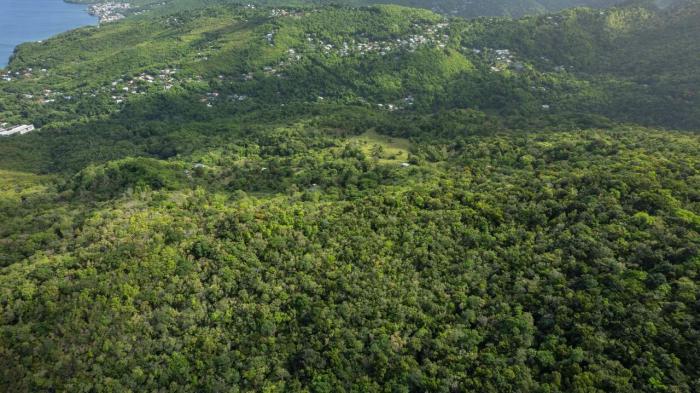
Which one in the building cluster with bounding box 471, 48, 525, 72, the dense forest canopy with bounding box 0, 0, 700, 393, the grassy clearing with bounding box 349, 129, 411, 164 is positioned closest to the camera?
the dense forest canopy with bounding box 0, 0, 700, 393

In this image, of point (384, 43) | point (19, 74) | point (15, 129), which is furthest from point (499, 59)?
point (19, 74)

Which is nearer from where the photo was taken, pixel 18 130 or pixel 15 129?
pixel 18 130

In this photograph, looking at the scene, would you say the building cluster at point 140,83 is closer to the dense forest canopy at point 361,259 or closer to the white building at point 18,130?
the white building at point 18,130

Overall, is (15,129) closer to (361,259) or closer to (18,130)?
(18,130)

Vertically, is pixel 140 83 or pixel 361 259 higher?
pixel 361 259

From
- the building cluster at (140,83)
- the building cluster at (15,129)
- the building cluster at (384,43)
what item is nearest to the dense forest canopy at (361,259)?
the building cluster at (15,129)

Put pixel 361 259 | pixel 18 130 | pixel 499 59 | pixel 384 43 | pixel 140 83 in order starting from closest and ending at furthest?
1. pixel 361 259
2. pixel 18 130
3. pixel 140 83
4. pixel 499 59
5. pixel 384 43

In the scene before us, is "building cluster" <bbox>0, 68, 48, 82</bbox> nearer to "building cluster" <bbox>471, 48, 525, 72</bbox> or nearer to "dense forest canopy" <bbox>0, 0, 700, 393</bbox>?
"dense forest canopy" <bbox>0, 0, 700, 393</bbox>

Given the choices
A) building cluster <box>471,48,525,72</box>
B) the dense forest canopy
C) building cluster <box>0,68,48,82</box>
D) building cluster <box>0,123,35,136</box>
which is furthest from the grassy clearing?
building cluster <box>0,68,48,82</box>

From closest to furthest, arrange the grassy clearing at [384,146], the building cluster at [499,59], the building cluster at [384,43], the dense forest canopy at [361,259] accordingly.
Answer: the dense forest canopy at [361,259] → the grassy clearing at [384,146] → the building cluster at [499,59] → the building cluster at [384,43]
